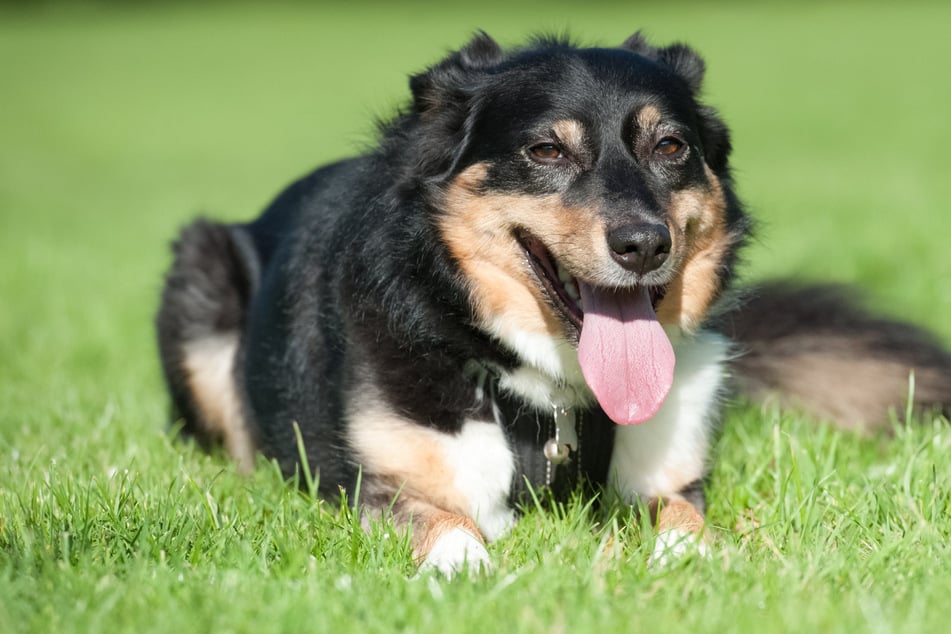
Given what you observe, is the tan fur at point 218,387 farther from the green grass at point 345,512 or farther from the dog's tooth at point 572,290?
the dog's tooth at point 572,290

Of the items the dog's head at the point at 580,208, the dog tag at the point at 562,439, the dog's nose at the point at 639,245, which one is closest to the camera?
the dog's nose at the point at 639,245

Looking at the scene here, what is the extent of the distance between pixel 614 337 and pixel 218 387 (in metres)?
2.44

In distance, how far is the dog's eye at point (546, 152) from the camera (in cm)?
378

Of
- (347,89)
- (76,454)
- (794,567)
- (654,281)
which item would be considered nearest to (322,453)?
(76,454)

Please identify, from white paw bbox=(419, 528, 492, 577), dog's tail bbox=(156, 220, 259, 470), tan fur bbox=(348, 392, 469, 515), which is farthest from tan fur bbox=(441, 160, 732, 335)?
dog's tail bbox=(156, 220, 259, 470)

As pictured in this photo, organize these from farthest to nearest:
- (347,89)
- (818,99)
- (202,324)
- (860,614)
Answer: (347,89) → (818,99) → (202,324) → (860,614)

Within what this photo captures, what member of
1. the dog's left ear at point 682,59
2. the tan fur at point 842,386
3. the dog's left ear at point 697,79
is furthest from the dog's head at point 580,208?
the tan fur at point 842,386

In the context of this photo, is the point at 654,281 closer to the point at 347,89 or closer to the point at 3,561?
the point at 3,561

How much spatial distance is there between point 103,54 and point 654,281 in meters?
37.4

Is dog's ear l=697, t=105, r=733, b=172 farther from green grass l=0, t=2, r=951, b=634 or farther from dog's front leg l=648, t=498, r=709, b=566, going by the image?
dog's front leg l=648, t=498, r=709, b=566

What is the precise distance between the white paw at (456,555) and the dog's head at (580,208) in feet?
2.19

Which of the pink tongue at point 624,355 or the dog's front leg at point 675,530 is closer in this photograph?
the dog's front leg at point 675,530

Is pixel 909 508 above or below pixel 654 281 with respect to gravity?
below

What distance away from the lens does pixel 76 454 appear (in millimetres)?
4629
